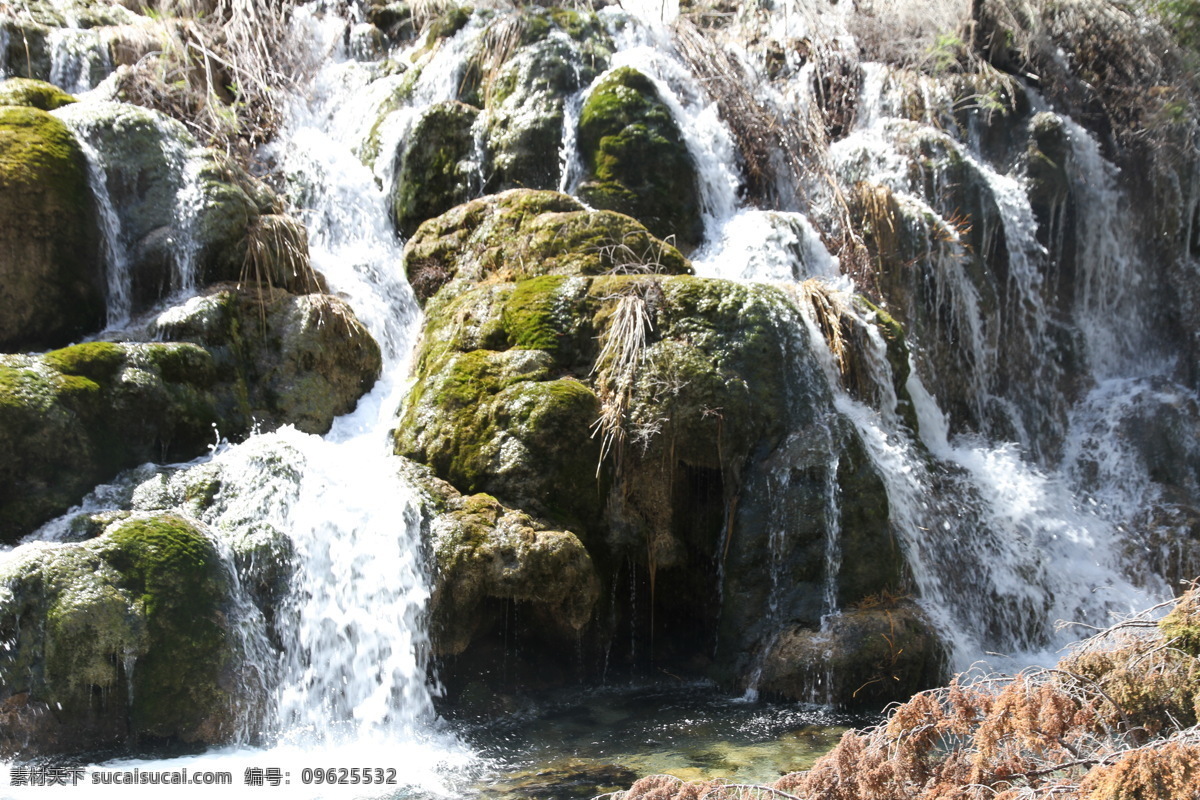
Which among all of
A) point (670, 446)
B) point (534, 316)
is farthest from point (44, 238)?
point (670, 446)

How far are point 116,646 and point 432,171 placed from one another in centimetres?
607

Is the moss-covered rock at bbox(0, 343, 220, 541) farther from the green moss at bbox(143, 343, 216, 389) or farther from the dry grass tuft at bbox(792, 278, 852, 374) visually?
the dry grass tuft at bbox(792, 278, 852, 374)

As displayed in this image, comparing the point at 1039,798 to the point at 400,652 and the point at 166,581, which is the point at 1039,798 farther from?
the point at 166,581

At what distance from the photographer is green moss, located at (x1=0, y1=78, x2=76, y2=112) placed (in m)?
8.30

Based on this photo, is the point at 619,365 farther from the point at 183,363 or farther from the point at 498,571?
the point at 183,363

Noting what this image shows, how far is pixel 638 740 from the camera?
5.39m

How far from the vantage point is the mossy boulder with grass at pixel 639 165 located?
9.55 meters

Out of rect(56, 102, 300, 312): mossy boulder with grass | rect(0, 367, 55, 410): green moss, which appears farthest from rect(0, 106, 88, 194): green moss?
rect(0, 367, 55, 410): green moss

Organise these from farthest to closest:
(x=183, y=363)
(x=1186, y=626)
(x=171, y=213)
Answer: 1. (x=171, y=213)
2. (x=183, y=363)
3. (x=1186, y=626)

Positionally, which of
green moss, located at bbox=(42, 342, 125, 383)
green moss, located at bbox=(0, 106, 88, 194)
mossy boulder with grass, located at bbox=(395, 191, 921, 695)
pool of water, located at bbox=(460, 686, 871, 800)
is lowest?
pool of water, located at bbox=(460, 686, 871, 800)

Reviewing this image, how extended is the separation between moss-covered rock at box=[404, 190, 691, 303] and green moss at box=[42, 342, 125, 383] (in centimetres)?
257

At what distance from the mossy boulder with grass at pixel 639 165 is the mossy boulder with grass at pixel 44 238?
14.4 ft

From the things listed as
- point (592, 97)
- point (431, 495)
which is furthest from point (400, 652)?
point (592, 97)

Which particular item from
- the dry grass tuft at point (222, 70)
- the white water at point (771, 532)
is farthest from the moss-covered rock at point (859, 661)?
the dry grass tuft at point (222, 70)
